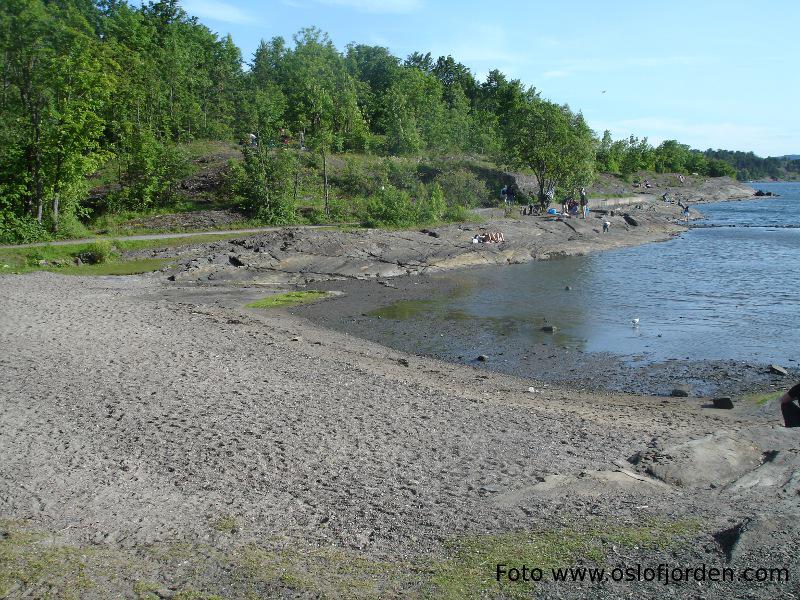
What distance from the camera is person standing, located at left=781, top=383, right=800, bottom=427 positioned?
486 inches

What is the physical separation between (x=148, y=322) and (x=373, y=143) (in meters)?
53.3

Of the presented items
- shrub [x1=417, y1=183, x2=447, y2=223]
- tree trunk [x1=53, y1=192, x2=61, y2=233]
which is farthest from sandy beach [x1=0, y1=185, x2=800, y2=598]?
shrub [x1=417, y1=183, x2=447, y2=223]

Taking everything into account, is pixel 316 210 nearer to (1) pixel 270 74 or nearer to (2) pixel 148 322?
(2) pixel 148 322

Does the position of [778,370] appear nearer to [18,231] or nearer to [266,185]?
[18,231]

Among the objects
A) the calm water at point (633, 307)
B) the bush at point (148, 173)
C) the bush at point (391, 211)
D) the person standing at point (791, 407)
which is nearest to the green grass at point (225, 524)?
the person standing at point (791, 407)

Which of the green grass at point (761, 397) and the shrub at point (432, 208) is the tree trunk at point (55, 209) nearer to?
the shrub at point (432, 208)

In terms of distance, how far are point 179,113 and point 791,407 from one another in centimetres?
5891

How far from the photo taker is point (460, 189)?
60312 mm

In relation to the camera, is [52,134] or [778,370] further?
[52,134]

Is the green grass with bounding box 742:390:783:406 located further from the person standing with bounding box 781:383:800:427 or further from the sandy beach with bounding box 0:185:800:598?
the person standing with bounding box 781:383:800:427

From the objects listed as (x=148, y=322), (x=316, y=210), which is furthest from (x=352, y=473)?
(x=316, y=210)

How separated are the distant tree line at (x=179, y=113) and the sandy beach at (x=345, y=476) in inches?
871

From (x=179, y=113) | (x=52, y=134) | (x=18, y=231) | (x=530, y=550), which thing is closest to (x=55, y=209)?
(x=18, y=231)

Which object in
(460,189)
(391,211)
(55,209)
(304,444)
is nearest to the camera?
(304,444)
